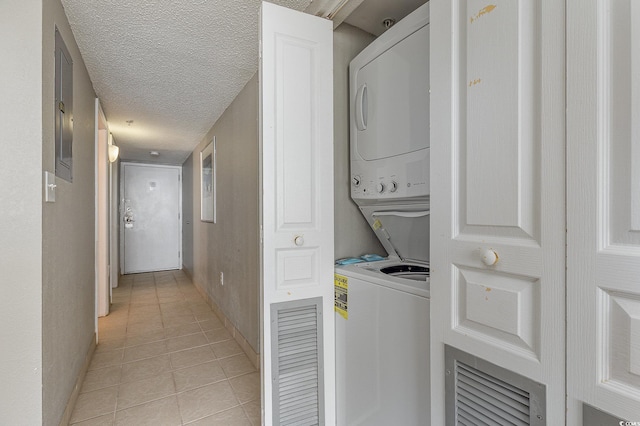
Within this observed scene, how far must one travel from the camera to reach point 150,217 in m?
5.96

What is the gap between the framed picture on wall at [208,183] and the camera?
3.59m

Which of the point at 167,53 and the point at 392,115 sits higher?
the point at 167,53

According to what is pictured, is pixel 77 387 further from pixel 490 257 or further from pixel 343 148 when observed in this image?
pixel 490 257

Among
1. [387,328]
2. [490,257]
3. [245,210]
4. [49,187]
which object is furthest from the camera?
[245,210]

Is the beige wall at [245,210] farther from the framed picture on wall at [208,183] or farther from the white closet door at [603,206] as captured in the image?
the white closet door at [603,206]

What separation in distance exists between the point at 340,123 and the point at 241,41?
852 mm

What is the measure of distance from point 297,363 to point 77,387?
155 centimetres

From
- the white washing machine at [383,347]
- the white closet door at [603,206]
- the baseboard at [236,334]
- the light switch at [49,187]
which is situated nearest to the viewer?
the white closet door at [603,206]

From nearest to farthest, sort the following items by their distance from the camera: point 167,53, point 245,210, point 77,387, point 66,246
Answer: point 66,246 < point 77,387 < point 167,53 < point 245,210

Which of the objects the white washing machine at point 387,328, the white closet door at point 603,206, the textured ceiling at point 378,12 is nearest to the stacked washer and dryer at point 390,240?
the white washing machine at point 387,328

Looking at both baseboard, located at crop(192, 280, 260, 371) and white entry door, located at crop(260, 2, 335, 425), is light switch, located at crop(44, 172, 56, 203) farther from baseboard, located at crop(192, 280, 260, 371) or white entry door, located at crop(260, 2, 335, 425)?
baseboard, located at crop(192, 280, 260, 371)

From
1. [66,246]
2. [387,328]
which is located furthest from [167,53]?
[387,328]

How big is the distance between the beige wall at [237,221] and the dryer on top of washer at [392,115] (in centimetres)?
96

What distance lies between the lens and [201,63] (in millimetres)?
2160
